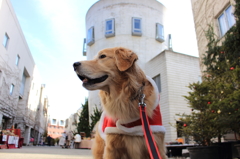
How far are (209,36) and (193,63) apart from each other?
461 inches

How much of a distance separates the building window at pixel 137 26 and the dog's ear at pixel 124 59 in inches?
832

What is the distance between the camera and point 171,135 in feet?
48.7

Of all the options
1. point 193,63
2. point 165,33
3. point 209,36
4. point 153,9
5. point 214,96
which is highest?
point 153,9

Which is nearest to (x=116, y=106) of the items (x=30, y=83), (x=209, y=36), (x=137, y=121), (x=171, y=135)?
(x=137, y=121)

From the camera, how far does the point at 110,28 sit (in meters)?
23.7

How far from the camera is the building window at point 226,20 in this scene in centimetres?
950

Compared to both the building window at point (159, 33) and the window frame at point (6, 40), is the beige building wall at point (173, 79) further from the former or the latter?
the window frame at point (6, 40)

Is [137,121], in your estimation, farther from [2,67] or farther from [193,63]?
[2,67]

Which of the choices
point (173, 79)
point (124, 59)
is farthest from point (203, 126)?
point (173, 79)

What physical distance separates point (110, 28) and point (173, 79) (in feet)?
36.5

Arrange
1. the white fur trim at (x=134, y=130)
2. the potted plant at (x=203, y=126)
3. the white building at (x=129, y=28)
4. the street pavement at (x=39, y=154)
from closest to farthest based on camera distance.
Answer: the white fur trim at (x=134, y=130), the potted plant at (x=203, y=126), the street pavement at (x=39, y=154), the white building at (x=129, y=28)

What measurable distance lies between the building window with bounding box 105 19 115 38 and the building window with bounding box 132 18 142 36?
256cm

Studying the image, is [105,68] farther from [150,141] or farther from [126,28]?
[126,28]

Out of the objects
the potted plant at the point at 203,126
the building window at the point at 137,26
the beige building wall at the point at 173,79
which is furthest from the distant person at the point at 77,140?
the potted plant at the point at 203,126
